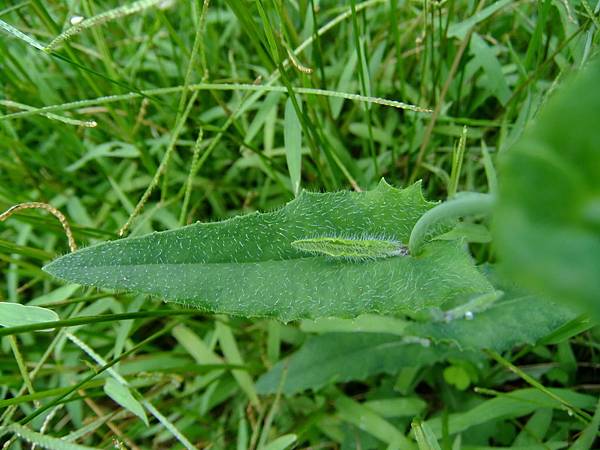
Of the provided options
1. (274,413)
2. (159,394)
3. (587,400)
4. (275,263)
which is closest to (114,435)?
(159,394)

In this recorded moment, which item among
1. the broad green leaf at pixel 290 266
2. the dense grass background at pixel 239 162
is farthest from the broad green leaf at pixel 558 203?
the dense grass background at pixel 239 162

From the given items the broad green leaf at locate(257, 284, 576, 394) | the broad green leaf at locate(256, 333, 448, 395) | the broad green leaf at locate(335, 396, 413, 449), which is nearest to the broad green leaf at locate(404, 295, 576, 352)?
the broad green leaf at locate(257, 284, 576, 394)

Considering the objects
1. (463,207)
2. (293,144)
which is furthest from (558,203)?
(293,144)

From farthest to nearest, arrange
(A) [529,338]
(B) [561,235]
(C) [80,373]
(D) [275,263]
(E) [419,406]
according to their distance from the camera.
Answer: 1. (C) [80,373]
2. (E) [419,406]
3. (A) [529,338]
4. (D) [275,263]
5. (B) [561,235]

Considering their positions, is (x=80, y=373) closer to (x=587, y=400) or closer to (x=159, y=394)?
(x=159, y=394)

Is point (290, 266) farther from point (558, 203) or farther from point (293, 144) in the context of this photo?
point (558, 203)

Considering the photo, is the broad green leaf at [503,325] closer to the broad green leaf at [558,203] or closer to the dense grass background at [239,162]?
the dense grass background at [239,162]

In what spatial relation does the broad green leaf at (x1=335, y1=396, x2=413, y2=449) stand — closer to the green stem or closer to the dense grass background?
the dense grass background
